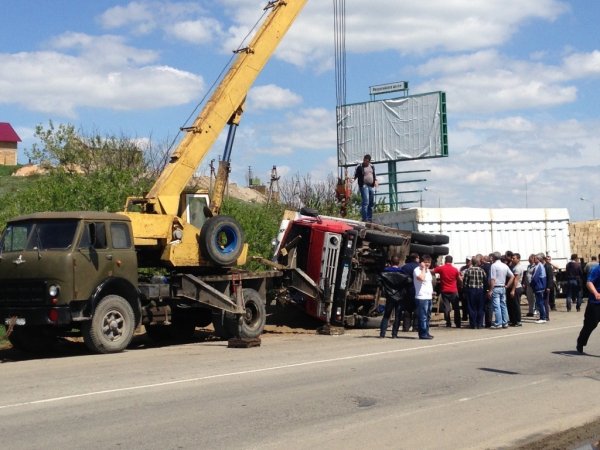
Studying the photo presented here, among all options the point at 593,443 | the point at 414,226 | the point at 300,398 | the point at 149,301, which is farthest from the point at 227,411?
the point at 414,226

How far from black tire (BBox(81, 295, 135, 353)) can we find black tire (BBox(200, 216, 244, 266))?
2.20 metres

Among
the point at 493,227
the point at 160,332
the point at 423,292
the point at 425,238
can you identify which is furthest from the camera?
the point at 493,227

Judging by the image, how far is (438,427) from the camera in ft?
28.5

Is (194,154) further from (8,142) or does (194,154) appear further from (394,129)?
(8,142)

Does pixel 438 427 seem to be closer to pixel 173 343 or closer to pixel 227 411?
pixel 227 411

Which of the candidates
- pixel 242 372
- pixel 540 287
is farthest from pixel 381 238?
pixel 242 372

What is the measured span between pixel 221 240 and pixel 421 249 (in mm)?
6580

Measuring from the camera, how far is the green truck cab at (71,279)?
14.8 meters

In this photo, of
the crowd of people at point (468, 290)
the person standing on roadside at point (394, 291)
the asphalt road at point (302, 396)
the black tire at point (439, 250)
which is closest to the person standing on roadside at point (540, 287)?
the crowd of people at point (468, 290)

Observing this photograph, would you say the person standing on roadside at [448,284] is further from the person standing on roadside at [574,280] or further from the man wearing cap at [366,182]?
the person standing on roadside at [574,280]

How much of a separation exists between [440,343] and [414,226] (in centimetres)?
822

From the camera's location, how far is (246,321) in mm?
18031

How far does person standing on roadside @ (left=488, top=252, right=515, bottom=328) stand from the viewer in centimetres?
2058

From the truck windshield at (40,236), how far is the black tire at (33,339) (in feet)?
5.31
